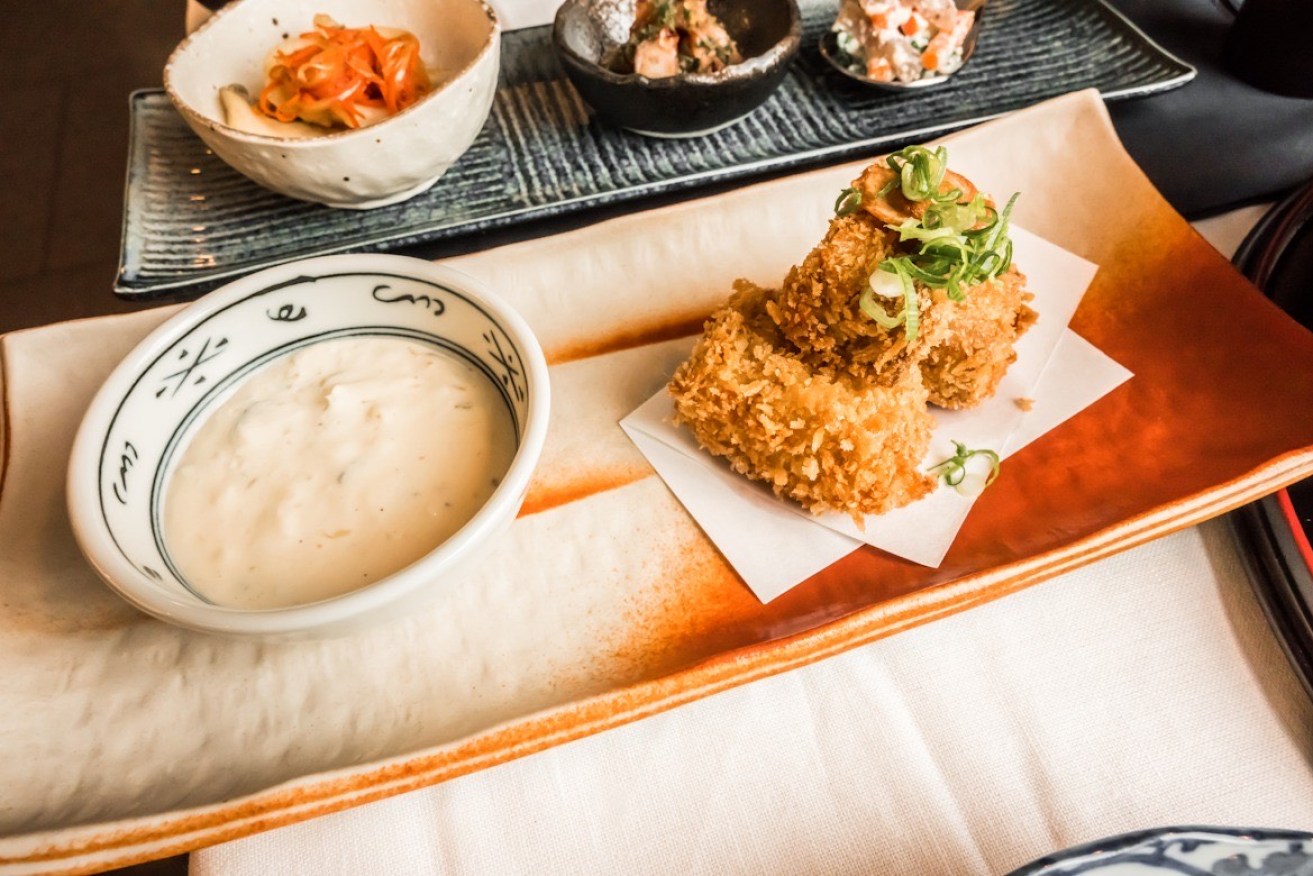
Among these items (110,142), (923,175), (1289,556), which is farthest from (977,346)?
(110,142)

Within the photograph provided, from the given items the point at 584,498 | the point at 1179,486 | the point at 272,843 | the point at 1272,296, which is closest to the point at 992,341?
the point at 1179,486

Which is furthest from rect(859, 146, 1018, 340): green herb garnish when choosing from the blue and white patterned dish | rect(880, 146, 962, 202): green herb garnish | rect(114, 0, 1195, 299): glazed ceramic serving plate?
the blue and white patterned dish

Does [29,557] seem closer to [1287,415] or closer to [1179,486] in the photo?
[1179,486]

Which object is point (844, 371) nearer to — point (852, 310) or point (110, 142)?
point (852, 310)

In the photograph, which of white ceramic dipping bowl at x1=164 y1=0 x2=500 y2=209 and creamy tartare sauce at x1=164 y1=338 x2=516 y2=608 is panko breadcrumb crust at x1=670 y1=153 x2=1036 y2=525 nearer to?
creamy tartare sauce at x1=164 y1=338 x2=516 y2=608

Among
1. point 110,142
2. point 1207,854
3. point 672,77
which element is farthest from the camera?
point 110,142
